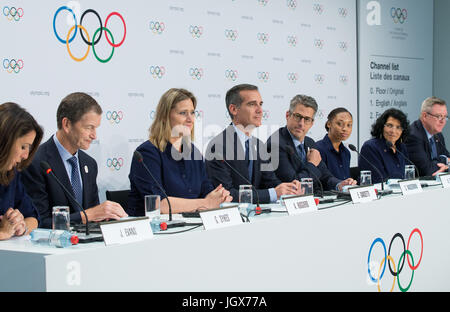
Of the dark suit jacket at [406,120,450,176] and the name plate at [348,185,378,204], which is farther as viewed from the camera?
the dark suit jacket at [406,120,450,176]

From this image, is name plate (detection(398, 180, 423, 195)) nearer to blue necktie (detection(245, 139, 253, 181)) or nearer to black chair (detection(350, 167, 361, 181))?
blue necktie (detection(245, 139, 253, 181))

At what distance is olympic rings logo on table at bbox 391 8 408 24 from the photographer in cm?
711

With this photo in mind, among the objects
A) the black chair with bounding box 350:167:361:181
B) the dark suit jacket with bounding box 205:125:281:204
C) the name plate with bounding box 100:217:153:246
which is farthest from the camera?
the black chair with bounding box 350:167:361:181

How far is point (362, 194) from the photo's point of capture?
10.2 ft

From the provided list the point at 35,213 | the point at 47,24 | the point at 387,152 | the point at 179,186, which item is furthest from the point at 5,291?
the point at 387,152

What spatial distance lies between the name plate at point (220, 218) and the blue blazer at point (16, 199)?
77cm

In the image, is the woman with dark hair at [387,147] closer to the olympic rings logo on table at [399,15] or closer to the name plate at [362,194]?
the name plate at [362,194]

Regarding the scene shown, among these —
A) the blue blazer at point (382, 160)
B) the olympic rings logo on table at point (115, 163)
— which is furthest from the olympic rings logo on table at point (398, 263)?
the olympic rings logo on table at point (115, 163)

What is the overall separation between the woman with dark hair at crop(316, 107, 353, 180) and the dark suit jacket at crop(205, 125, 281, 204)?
0.84m

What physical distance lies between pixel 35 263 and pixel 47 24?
2551 mm

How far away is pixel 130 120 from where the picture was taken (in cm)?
445

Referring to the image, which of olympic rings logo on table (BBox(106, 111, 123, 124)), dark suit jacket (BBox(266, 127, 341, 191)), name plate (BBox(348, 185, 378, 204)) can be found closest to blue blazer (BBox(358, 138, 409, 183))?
dark suit jacket (BBox(266, 127, 341, 191))

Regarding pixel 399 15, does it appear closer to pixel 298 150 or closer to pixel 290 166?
pixel 298 150

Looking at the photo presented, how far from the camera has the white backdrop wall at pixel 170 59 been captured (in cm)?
388
